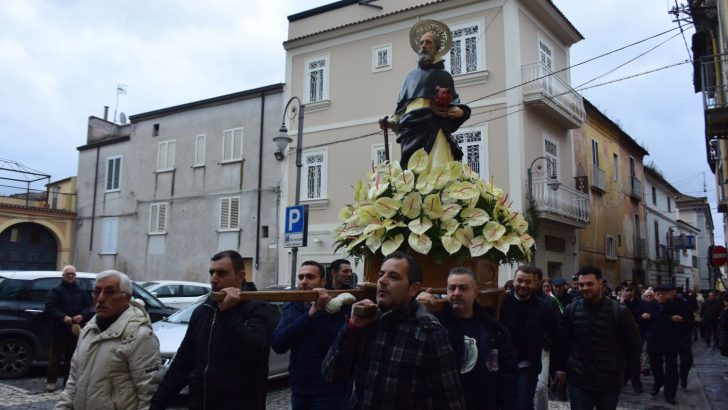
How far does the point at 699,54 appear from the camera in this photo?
73.0ft

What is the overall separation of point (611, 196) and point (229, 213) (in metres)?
15.0

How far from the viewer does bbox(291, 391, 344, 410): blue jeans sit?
158 inches

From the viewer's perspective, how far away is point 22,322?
32.3 feet

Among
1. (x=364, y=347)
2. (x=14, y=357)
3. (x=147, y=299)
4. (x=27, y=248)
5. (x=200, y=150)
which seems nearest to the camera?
(x=364, y=347)

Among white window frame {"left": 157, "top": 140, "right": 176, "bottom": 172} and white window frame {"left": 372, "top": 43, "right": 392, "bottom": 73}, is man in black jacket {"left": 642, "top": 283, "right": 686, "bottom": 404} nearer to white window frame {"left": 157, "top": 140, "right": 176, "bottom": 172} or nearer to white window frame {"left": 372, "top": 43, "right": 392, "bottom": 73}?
white window frame {"left": 372, "top": 43, "right": 392, "bottom": 73}

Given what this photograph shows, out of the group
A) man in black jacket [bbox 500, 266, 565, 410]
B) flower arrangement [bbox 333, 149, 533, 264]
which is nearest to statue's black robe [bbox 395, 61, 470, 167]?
flower arrangement [bbox 333, 149, 533, 264]

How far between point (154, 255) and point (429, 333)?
23.1 meters

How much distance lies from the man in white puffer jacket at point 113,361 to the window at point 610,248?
72.6 feet

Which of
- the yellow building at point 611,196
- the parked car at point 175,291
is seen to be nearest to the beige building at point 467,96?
the yellow building at point 611,196

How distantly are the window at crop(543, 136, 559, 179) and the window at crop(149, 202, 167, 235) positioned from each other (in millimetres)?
14715

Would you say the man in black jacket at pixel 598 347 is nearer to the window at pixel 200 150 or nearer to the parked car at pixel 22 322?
the parked car at pixel 22 322

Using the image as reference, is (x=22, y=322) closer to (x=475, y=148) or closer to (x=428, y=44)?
(x=428, y=44)

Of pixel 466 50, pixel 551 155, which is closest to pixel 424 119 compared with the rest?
pixel 466 50

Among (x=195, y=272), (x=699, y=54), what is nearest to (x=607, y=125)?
(x=699, y=54)
